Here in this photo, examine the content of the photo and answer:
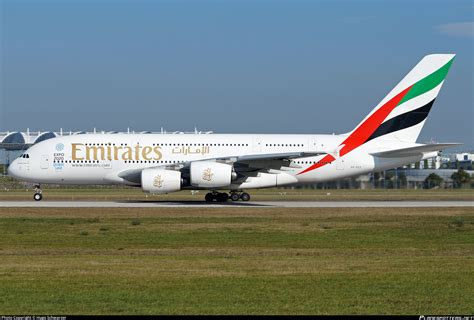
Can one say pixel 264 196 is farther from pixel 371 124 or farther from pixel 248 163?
pixel 248 163

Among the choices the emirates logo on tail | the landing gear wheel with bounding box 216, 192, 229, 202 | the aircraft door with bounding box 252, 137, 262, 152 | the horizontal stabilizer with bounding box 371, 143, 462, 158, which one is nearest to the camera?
the emirates logo on tail

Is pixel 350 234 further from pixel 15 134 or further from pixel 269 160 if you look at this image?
pixel 15 134

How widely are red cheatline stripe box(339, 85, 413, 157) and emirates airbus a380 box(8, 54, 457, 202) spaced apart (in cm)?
6

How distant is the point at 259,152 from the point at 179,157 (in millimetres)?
4545

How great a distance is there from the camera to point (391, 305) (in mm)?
14141

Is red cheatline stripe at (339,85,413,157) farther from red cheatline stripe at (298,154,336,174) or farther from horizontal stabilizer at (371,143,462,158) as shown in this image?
horizontal stabilizer at (371,143,462,158)

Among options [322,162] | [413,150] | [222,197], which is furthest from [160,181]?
[413,150]

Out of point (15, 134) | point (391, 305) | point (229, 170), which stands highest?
point (15, 134)

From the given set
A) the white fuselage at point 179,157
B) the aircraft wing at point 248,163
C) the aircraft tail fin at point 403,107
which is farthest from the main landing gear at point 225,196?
the aircraft tail fin at point 403,107

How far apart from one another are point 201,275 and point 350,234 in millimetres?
10767

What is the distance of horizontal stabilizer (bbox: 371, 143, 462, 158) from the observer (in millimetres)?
43688

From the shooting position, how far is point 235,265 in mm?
19188

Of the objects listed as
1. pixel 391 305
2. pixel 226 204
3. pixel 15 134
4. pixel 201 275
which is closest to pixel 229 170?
pixel 226 204

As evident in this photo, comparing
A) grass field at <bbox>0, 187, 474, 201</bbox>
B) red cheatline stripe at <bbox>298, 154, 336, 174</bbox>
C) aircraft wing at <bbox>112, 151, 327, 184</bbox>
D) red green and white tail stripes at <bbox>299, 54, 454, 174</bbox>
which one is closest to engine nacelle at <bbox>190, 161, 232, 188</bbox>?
aircraft wing at <bbox>112, 151, 327, 184</bbox>
